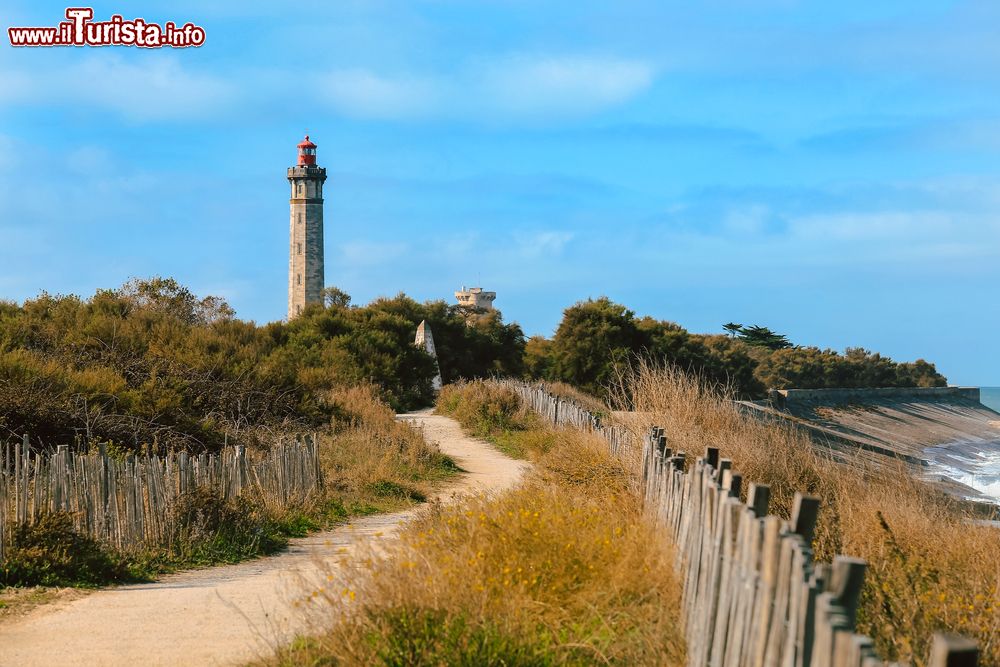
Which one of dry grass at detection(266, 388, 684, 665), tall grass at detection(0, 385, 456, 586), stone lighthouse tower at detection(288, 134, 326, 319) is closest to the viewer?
dry grass at detection(266, 388, 684, 665)

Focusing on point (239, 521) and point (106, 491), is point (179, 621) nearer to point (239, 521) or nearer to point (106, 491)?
point (106, 491)

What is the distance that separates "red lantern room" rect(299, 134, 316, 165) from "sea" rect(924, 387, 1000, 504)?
3782 centimetres

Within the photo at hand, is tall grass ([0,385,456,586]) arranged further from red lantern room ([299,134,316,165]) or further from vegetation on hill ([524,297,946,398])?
red lantern room ([299,134,316,165])

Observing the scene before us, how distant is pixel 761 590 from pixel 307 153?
5818cm

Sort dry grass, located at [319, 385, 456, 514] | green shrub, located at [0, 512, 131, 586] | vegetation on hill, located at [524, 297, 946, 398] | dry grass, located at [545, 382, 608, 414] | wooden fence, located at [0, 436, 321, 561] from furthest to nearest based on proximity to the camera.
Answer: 1. vegetation on hill, located at [524, 297, 946, 398]
2. dry grass, located at [545, 382, 608, 414]
3. dry grass, located at [319, 385, 456, 514]
4. wooden fence, located at [0, 436, 321, 561]
5. green shrub, located at [0, 512, 131, 586]

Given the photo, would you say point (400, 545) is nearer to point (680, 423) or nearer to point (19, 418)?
point (680, 423)

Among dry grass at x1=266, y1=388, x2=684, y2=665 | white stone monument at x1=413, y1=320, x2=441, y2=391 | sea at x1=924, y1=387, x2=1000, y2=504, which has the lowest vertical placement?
sea at x1=924, y1=387, x2=1000, y2=504

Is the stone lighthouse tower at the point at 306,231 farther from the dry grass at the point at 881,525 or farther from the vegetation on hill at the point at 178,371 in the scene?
the dry grass at the point at 881,525

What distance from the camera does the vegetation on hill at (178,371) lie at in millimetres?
15352

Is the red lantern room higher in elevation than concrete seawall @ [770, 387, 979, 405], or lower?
higher

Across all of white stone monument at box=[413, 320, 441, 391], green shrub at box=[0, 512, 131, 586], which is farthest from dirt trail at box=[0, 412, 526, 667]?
white stone monument at box=[413, 320, 441, 391]

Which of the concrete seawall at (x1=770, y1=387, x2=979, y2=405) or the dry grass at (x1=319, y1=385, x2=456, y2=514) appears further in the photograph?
the concrete seawall at (x1=770, y1=387, x2=979, y2=405)

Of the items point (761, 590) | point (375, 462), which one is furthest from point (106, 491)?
point (761, 590)

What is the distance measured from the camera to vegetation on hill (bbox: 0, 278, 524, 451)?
15.4 meters
